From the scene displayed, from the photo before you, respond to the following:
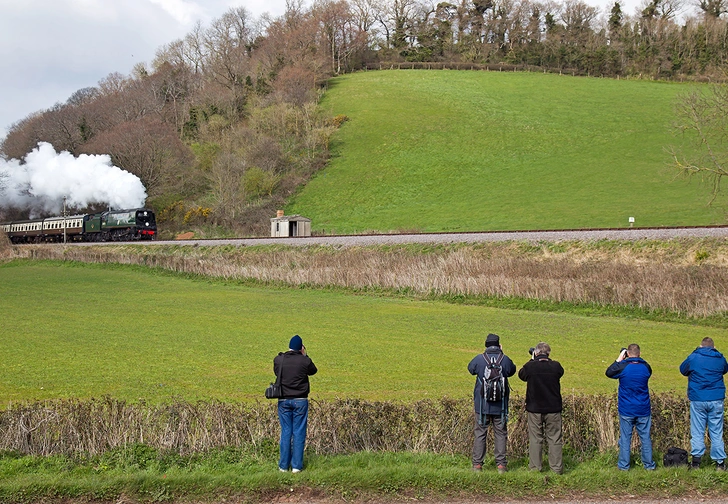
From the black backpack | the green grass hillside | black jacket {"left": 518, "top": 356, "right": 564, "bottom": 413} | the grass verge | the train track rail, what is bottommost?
the grass verge

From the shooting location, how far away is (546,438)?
1131 cm

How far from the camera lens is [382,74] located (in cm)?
13050

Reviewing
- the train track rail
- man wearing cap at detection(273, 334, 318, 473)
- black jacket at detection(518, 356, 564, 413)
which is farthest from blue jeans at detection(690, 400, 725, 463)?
the train track rail

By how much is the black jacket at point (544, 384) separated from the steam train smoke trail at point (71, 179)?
70.9 m

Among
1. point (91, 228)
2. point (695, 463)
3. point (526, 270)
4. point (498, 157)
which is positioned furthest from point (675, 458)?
point (498, 157)

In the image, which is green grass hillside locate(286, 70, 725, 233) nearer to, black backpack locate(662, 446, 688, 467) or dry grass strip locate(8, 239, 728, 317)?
dry grass strip locate(8, 239, 728, 317)

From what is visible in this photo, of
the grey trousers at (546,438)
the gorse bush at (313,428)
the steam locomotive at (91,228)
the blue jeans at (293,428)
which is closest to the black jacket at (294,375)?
the blue jeans at (293,428)

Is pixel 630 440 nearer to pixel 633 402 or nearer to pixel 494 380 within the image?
pixel 633 402

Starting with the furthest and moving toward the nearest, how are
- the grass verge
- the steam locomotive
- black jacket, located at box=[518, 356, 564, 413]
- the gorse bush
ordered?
the steam locomotive < the gorse bush < black jacket, located at box=[518, 356, 564, 413] < the grass verge

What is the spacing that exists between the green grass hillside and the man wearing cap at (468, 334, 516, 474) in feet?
167

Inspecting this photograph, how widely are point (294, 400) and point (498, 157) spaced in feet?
269

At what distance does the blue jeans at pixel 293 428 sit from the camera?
11.1 meters

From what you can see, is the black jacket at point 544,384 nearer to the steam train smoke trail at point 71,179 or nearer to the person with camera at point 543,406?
the person with camera at point 543,406

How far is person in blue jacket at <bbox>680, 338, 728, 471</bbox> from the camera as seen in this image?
37.7 feet
